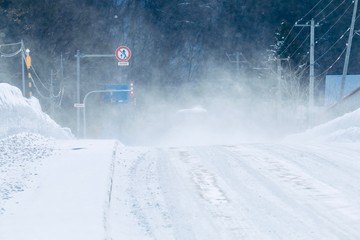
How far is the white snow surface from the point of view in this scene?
30.0ft

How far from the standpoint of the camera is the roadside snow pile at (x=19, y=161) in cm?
1143

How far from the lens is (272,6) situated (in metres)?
81.6

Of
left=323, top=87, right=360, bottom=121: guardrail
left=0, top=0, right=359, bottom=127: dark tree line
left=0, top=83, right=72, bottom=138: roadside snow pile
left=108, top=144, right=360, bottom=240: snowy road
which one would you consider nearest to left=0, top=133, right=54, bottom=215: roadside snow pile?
left=0, top=83, right=72, bottom=138: roadside snow pile

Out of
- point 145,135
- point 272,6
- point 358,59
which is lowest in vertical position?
point 145,135

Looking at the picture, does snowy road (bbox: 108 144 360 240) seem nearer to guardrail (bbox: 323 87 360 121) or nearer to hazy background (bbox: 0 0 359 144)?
guardrail (bbox: 323 87 360 121)

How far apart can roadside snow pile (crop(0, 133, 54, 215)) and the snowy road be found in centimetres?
152

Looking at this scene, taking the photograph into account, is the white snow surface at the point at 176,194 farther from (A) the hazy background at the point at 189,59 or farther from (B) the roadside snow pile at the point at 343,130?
(A) the hazy background at the point at 189,59

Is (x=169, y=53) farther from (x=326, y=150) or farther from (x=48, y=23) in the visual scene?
(x=326, y=150)

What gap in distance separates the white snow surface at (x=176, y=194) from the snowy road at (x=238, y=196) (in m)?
0.01

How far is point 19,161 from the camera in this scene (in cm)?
1463

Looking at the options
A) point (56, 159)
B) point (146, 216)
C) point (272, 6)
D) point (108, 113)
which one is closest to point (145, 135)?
point (108, 113)

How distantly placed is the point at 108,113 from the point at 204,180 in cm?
5751

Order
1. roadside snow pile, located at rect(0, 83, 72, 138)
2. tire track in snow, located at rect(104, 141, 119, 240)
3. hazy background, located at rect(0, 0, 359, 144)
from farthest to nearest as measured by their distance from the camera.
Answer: hazy background, located at rect(0, 0, 359, 144)
roadside snow pile, located at rect(0, 83, 72, 138)
tire track in snow, located at rect(104, 141, 119, 240)

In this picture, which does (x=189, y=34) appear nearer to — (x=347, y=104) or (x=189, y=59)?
(x=189, y=59)
